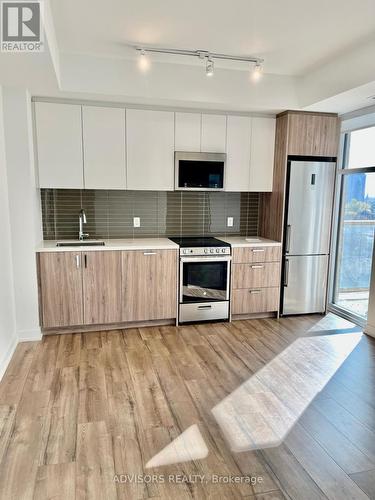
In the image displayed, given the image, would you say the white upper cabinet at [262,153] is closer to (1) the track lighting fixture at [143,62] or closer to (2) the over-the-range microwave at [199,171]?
(2) the over-the-range microwave at [199,171]

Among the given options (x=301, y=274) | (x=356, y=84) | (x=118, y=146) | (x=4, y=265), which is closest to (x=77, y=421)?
(x=4, y=265)

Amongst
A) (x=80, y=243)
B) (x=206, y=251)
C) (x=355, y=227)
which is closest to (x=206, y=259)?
(x=206, y=251)

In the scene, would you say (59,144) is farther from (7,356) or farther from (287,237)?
(287,237)

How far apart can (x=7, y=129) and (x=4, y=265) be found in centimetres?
126

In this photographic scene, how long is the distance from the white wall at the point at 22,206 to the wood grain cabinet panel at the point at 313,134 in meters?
2.81

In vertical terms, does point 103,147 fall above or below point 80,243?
above

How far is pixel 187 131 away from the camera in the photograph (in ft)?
13.6

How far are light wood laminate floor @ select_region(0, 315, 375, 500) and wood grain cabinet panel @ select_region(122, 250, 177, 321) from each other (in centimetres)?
31

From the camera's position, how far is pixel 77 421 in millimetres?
2414

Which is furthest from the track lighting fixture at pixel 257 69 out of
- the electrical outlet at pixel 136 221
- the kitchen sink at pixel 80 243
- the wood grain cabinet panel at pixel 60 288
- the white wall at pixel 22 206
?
the wood grain cabinet panel at pixel 60 288

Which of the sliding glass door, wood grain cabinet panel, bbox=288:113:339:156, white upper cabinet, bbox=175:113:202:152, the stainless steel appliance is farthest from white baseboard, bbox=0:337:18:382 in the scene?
the sliding glass door

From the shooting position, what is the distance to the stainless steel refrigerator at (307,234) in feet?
14.2

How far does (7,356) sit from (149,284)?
1.52m

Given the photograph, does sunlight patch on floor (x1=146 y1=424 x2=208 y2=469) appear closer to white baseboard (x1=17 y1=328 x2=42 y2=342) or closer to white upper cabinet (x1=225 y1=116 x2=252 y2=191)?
white baseboard (x1=17 y1=328 x2=42 y2=342)
